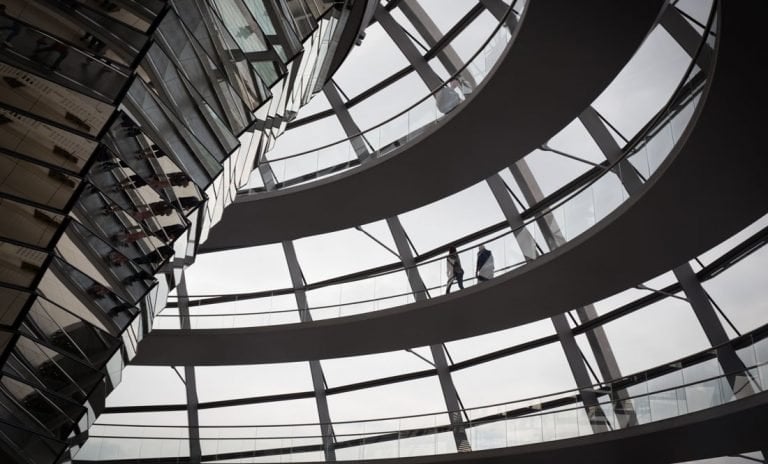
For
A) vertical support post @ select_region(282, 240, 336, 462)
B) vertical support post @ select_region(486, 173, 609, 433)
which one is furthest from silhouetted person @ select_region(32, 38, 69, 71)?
vertical support post @ select_region(282, 240, 336, 462)

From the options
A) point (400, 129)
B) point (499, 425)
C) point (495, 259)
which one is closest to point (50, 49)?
point (400, 129)

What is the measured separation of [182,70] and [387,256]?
17223 millimetres

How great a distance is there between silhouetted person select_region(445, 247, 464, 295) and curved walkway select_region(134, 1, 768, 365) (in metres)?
0.94

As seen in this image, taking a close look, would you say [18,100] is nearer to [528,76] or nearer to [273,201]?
[528,76]

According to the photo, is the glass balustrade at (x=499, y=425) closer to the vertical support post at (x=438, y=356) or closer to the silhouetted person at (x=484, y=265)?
the vertical support post at (x=438, y=356)

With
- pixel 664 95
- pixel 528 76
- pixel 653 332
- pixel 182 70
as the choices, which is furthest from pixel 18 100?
pixel 653 332

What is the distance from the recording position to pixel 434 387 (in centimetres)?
2264

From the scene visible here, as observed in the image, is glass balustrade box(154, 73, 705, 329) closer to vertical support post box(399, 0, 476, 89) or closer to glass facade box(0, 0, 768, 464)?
glass facade box(0, 0, 768, 464)

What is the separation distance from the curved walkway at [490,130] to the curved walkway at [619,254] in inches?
100

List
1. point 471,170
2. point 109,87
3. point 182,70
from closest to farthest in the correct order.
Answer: point 109,87
point 182,70
point 471,170

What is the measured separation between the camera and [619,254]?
14844 millimetres

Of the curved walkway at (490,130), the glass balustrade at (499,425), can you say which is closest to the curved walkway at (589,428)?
the glass balustrade at (499,425)

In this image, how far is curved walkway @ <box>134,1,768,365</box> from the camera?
1043 cm

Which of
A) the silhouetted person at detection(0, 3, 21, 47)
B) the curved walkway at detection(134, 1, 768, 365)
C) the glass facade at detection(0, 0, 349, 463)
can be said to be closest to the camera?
the silhouetted person at detection(0, 3, 21, 47)
